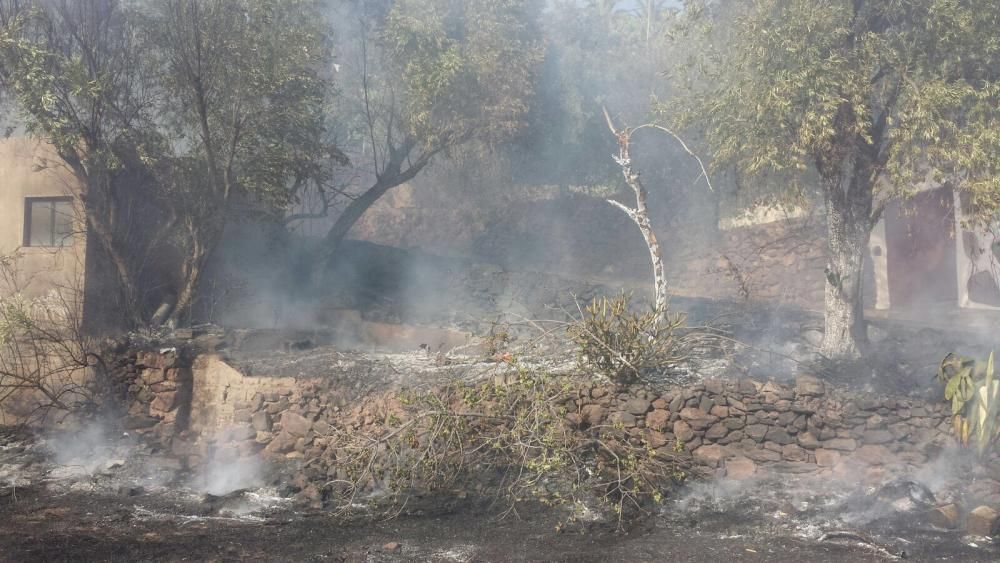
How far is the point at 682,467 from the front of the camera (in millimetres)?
8750

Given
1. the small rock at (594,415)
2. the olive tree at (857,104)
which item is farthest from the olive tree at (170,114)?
the olive tree at (857,104)

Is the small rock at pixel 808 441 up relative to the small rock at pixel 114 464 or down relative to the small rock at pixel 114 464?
up

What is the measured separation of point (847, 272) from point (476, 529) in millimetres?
6071

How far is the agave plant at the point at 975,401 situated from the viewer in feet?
26.2

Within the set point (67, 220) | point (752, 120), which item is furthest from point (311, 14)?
point (752, 120)

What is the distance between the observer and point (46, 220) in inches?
492

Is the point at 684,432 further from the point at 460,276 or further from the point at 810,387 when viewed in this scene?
the point at 460,276

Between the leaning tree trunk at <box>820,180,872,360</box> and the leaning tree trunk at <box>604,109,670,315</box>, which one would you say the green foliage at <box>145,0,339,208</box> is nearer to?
the leaning tree trunk at <box>604,109,670,315</box>

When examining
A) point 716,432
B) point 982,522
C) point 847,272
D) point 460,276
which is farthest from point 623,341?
point 460,276

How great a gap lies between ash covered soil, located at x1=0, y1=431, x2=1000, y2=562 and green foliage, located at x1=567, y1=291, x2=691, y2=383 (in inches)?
60.8

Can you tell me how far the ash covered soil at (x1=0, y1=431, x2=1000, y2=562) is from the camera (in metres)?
7.11

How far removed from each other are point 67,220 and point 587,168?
50.7ft

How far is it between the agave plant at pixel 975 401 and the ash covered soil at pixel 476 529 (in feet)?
1.96

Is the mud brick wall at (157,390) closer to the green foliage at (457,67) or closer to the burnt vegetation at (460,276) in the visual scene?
the burnt vegetation at (460,276)
